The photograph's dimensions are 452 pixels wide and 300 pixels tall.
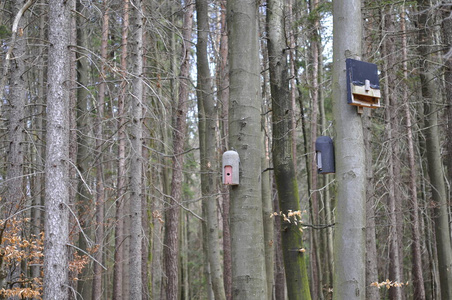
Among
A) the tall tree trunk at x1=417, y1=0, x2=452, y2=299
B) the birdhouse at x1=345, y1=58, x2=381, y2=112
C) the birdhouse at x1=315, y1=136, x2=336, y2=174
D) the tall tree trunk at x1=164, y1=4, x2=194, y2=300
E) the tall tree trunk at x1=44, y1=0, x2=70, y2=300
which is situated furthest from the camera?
the tall tree trunk at x1=164, y1=4, x2=194, y2=300

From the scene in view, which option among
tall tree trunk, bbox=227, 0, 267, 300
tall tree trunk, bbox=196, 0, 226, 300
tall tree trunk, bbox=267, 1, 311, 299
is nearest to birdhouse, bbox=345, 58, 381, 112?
tall tree trunk, bbox=227, 0, 267, 300

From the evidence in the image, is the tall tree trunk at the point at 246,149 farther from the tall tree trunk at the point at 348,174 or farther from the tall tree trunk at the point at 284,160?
the tall tree trunk at the point at 284,160

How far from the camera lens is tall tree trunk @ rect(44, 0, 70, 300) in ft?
21.0

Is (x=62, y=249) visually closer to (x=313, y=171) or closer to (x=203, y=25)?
(x=203, y=25)

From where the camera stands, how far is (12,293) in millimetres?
8438

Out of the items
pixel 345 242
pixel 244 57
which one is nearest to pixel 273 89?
pixel 244 57

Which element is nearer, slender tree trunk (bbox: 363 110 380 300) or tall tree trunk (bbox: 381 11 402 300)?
slender tree trunk (bbox: 363 110 380 300)

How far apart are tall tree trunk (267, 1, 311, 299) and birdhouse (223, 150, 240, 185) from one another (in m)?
2.03

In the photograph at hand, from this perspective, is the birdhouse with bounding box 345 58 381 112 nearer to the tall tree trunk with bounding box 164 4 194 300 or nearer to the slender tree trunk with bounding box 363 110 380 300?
the slender tree trunk with bounding box 363 110 380 300

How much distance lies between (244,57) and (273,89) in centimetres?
185

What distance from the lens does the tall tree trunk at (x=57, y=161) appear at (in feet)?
21.0

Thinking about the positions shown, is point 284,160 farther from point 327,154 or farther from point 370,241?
point 370,241

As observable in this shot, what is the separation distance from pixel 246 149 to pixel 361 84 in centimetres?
151

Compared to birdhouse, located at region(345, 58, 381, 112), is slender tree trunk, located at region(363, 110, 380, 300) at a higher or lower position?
lower
